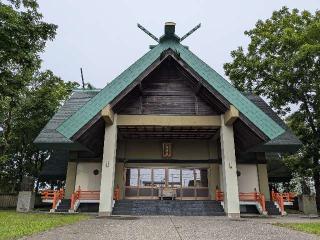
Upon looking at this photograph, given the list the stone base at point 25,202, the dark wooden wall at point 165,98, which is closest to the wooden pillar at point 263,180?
the dark wooden wall at point 165,98

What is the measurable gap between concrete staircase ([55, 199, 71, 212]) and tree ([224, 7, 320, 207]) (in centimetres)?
1552

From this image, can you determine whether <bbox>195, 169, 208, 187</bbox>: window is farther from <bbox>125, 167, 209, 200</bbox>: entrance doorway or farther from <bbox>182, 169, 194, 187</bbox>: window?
<bbox>182, 169, 194, 187</bbox>: window

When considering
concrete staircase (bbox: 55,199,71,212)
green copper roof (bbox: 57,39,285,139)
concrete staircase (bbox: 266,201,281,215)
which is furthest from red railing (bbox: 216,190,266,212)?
concrete staircase (bbox: 55,199,71,212)

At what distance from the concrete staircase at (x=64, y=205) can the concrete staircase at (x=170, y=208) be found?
3001mm

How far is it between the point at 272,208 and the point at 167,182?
6256mm

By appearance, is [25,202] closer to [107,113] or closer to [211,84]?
[107,113]

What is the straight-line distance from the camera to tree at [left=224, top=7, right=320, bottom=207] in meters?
19.5

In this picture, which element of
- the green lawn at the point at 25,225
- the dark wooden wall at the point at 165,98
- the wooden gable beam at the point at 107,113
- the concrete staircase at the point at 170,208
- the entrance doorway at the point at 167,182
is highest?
the dark wooden wall at the point at 165,98

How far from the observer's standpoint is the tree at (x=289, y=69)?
19516mm

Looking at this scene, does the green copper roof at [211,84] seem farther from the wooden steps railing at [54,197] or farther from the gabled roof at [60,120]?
the wooden steps railing at [54,197]

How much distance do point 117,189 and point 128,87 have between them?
6.57 meters

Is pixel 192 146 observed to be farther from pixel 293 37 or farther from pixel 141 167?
pixel 293 37

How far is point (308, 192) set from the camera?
17.6 meters

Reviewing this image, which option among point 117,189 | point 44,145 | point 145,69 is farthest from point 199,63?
Answer: point 44,145
